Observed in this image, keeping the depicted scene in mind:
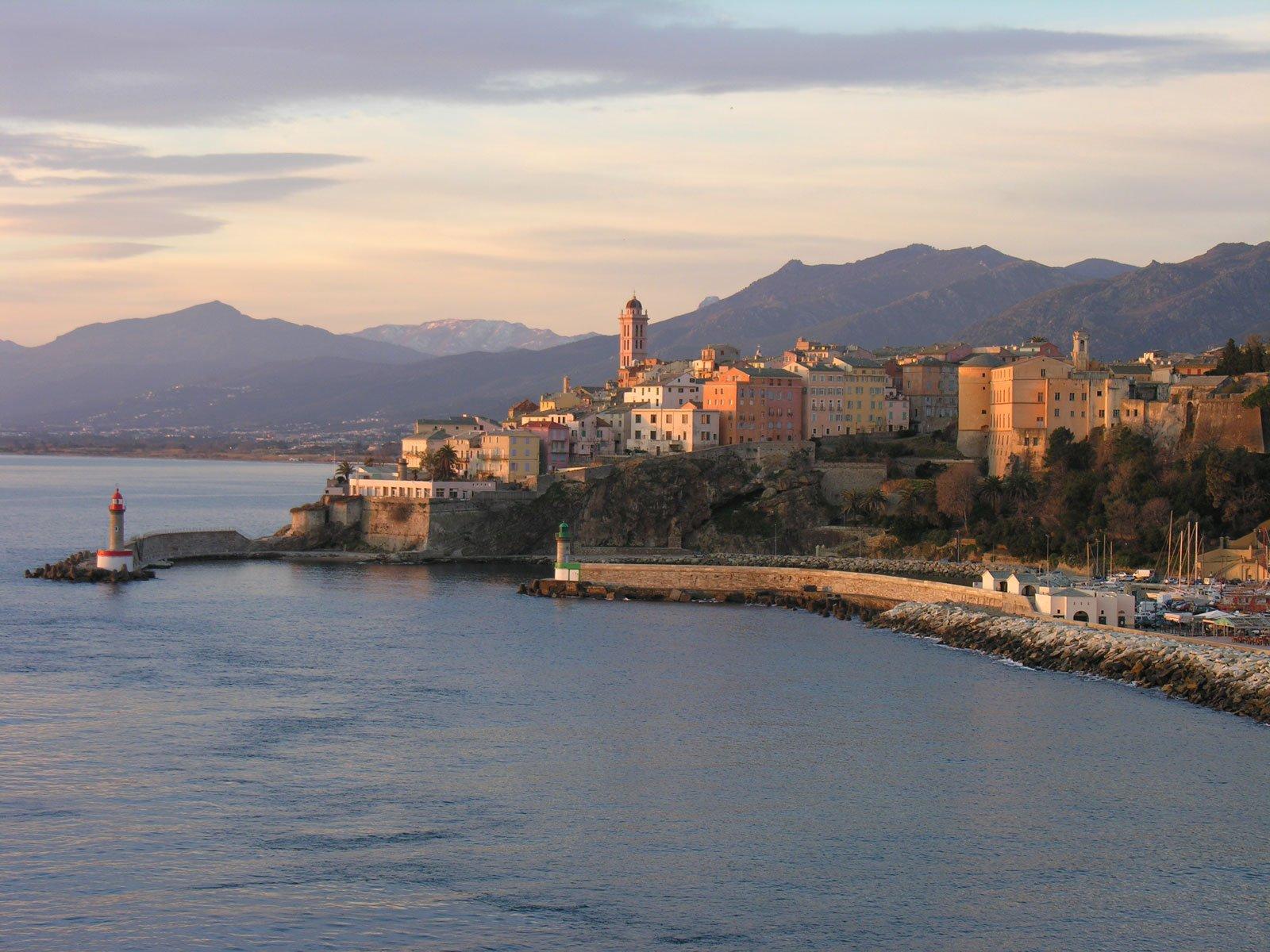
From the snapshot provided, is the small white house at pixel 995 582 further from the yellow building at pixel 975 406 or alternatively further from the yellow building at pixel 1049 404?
the yellow building at pixel 975 406

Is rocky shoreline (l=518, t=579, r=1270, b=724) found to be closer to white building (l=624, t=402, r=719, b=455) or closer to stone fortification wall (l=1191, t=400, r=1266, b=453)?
stone fortification wall (l=1191, t=400, r=1266, b=453)

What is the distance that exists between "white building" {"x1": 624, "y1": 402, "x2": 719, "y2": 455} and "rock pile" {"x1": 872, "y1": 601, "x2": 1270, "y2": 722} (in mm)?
24942

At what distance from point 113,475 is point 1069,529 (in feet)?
396

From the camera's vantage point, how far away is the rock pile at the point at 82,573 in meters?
51.9

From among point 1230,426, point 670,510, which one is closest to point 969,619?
point 1230,426

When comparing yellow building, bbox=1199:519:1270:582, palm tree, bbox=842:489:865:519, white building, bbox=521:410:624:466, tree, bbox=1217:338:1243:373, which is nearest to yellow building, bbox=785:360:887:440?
white building, bbox=521:410:624:466

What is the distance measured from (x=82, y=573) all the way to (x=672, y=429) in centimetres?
2553

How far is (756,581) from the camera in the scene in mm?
50656

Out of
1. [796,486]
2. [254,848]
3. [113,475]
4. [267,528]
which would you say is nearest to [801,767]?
[254,848]

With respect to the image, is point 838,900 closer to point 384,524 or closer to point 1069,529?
point 1069,529

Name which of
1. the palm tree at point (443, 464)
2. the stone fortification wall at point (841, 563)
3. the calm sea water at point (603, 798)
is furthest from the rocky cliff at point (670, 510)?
the calm sea water at point (603, 798)

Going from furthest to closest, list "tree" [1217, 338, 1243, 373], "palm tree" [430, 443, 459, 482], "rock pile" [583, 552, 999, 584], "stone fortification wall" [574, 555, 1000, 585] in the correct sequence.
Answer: "palm tree" [430, 443, 459, 482] < "tree" [1217, 338, 1243, 373] < "rock pile" [583, 552, 999, 584] < "stone fortification wall" [574, 555, 1000, 585]

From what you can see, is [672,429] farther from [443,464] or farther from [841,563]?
[841,563]

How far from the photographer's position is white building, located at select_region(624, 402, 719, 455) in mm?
66812
